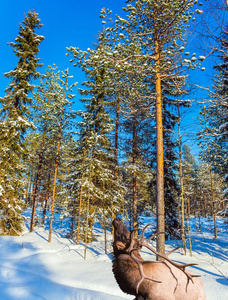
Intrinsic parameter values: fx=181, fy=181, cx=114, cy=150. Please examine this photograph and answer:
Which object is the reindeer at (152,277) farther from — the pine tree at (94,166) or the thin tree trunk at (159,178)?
the pine tree at (94,166)

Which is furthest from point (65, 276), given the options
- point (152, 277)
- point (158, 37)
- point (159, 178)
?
point (158, 37)

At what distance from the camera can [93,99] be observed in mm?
14828

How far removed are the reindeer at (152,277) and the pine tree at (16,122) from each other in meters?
12.8

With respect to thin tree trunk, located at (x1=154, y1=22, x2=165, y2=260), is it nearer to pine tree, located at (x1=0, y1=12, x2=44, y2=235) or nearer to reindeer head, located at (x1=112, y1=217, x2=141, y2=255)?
reindeer head, located at (x1=112, y1=217, x2=141, y2=255)

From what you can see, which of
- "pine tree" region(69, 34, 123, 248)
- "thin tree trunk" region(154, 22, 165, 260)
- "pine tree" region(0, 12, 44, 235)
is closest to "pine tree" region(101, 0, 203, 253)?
"thin tree trunk" region(154, 22, 165, 260)

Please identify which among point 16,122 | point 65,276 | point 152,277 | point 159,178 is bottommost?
point 65,276

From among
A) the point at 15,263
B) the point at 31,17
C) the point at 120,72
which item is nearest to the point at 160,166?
the point at 120,72

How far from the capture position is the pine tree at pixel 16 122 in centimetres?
1250

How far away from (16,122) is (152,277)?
1455 cm

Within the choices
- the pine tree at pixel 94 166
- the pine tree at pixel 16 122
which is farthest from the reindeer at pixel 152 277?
the pine tree at pixel 16 122

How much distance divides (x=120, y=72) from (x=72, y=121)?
843cm

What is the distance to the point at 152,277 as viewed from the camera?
1.51m

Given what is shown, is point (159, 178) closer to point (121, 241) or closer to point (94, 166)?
point (121, 241)

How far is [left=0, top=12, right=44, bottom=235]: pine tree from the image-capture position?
1250 cm
